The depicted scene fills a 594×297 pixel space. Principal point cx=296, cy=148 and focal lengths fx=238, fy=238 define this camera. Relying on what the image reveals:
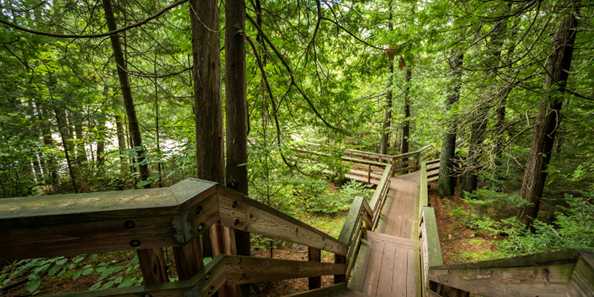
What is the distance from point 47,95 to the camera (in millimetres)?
4977

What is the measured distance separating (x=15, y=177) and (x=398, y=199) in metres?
10.3

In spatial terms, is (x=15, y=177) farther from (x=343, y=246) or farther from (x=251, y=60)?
(x=343, y=246)

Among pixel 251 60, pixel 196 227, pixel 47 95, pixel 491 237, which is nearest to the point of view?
pixel 196 227

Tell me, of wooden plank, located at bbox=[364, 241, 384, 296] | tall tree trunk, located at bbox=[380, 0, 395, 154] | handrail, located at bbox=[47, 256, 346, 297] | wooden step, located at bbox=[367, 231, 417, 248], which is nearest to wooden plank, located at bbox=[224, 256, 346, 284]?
handrail, located at bbox=[47, 256, 346, 297]

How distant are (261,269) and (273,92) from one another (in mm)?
2459

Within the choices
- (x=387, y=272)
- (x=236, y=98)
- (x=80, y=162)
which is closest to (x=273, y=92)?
(x=236, y=98)

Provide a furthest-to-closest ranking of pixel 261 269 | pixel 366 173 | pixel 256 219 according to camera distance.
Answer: pixel 366 173 < pixel 261 269 < pixel 256 219

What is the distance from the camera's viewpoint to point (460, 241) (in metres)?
6.71

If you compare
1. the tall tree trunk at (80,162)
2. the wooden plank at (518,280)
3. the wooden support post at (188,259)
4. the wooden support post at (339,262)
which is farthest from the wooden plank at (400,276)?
the tall tree trunk at (80,162)

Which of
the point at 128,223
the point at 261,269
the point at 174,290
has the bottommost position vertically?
the point at 261,269

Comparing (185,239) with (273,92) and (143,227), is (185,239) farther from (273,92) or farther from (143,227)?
(273,92)

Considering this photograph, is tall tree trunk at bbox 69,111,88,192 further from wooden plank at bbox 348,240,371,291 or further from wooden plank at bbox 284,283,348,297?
wooden plank at bbox 348,240,371,291

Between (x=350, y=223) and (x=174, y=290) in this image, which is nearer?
(x=174, y=290)

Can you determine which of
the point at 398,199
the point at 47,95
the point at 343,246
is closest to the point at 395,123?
the point at 398,199
